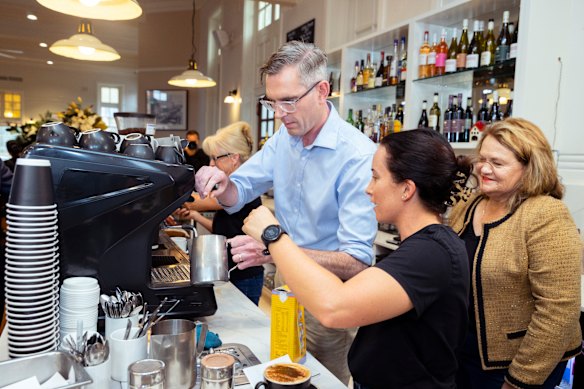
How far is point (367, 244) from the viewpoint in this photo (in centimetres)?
149

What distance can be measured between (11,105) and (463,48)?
582 inches

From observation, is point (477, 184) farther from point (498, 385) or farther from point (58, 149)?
point (58, 149)

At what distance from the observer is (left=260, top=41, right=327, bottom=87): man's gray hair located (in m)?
1.55

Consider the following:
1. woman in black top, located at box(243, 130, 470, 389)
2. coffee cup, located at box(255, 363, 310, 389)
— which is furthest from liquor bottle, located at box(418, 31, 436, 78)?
coffee cup, located at box(255, 363, 310, 389)

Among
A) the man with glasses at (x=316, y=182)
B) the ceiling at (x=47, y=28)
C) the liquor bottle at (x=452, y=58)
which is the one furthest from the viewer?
the ceiling at (x=47, y=28)

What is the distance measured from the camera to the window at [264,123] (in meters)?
5.95

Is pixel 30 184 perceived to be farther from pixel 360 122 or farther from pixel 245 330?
pixel 360 122

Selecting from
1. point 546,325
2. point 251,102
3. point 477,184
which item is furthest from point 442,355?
point 251,102

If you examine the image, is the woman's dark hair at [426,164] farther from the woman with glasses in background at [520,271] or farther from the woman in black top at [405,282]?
the woman with glasses in background at [520,271]

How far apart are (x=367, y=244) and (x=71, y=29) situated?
1147 centimetres

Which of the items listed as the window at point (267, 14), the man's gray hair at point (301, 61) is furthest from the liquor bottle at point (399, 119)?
the window at point (267, 14)

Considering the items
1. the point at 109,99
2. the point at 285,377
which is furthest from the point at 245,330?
the point at 109,99

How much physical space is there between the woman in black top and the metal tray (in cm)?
48

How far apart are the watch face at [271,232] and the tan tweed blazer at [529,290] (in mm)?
894
